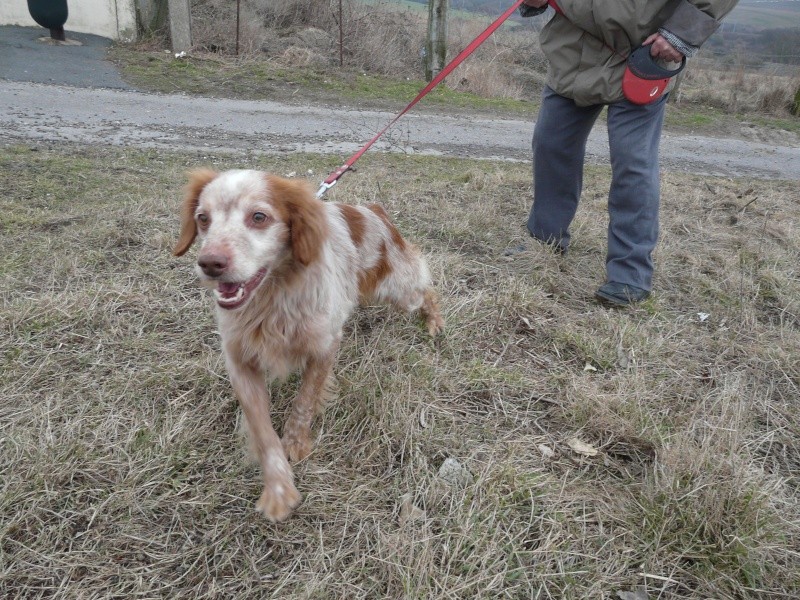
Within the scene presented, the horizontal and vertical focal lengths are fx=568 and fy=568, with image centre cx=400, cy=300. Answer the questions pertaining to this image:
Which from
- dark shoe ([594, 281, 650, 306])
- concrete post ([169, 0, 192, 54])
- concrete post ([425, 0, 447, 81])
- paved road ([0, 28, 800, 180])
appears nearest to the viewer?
dark shoe ([594, 281, 650, 306])

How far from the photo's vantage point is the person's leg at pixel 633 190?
294 cm

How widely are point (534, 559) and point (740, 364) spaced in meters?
1.59

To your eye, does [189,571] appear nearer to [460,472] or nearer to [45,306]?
[460,472]

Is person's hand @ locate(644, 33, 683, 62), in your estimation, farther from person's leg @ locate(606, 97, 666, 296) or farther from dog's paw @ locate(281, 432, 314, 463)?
dog's paw @ locate(281, 432, 314, 463)

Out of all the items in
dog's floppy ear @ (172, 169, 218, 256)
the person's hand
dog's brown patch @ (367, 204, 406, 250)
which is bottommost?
dog's brown patch @ (367, 204, 406, 250)

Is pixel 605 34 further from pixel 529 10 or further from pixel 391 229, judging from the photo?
pixel 391 229

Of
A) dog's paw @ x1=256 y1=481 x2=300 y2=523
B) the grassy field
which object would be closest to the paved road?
the grassy field

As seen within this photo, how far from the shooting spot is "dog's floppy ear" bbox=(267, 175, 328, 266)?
6.66ft

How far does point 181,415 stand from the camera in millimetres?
2100

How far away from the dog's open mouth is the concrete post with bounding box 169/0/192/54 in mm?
10517

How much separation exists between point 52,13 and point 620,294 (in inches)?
475

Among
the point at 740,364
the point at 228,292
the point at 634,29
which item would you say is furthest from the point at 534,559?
the point at 634,29

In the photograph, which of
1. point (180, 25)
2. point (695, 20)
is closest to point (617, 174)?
point (695, 20)

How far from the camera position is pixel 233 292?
186 cm
